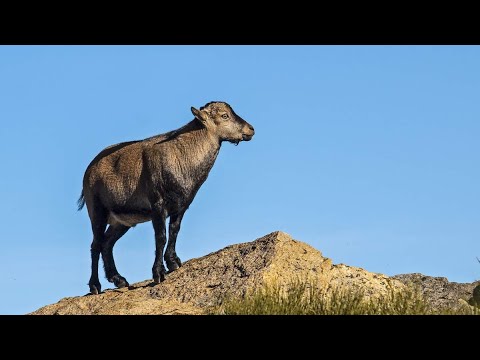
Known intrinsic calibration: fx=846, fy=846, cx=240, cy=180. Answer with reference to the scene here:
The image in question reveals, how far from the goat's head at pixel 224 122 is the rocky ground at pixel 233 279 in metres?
2.56

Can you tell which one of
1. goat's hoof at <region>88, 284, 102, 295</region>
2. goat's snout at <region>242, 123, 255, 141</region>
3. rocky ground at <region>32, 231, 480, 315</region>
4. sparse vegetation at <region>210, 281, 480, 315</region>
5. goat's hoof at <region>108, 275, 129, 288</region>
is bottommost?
sparse vegetation at <region>210, 281, 480, 315</region>

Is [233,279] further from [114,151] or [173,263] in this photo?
[114,151]

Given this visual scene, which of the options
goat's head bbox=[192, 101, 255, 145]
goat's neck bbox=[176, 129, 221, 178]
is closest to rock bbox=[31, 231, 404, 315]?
goat's neck bbox=[176, 129, 221, 178]

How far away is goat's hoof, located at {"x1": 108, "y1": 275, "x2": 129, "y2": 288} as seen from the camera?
18156mm

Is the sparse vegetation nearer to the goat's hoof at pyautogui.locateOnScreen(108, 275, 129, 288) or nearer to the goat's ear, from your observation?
the goat's ear

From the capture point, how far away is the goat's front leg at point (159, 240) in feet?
52.7

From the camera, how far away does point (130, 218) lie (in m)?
17.8

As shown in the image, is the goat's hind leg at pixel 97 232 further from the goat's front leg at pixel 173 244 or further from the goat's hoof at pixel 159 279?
the goat's hoof at pixel 159 279

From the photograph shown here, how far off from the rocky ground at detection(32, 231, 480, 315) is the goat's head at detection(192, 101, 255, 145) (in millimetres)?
2555

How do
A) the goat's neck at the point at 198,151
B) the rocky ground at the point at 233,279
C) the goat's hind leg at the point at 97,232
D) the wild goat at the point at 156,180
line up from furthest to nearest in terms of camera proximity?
the goat's hind leg at the point at 97,232
the goat's neck at the point at 198,151
the wild goat at the point at 156,180
the rocky ground at the point at 233,279

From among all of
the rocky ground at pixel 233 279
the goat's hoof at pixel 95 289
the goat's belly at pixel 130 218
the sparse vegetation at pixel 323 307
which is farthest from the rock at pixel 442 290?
the goat's hoof at pixel 95 289

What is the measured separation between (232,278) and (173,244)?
2.22 metres
